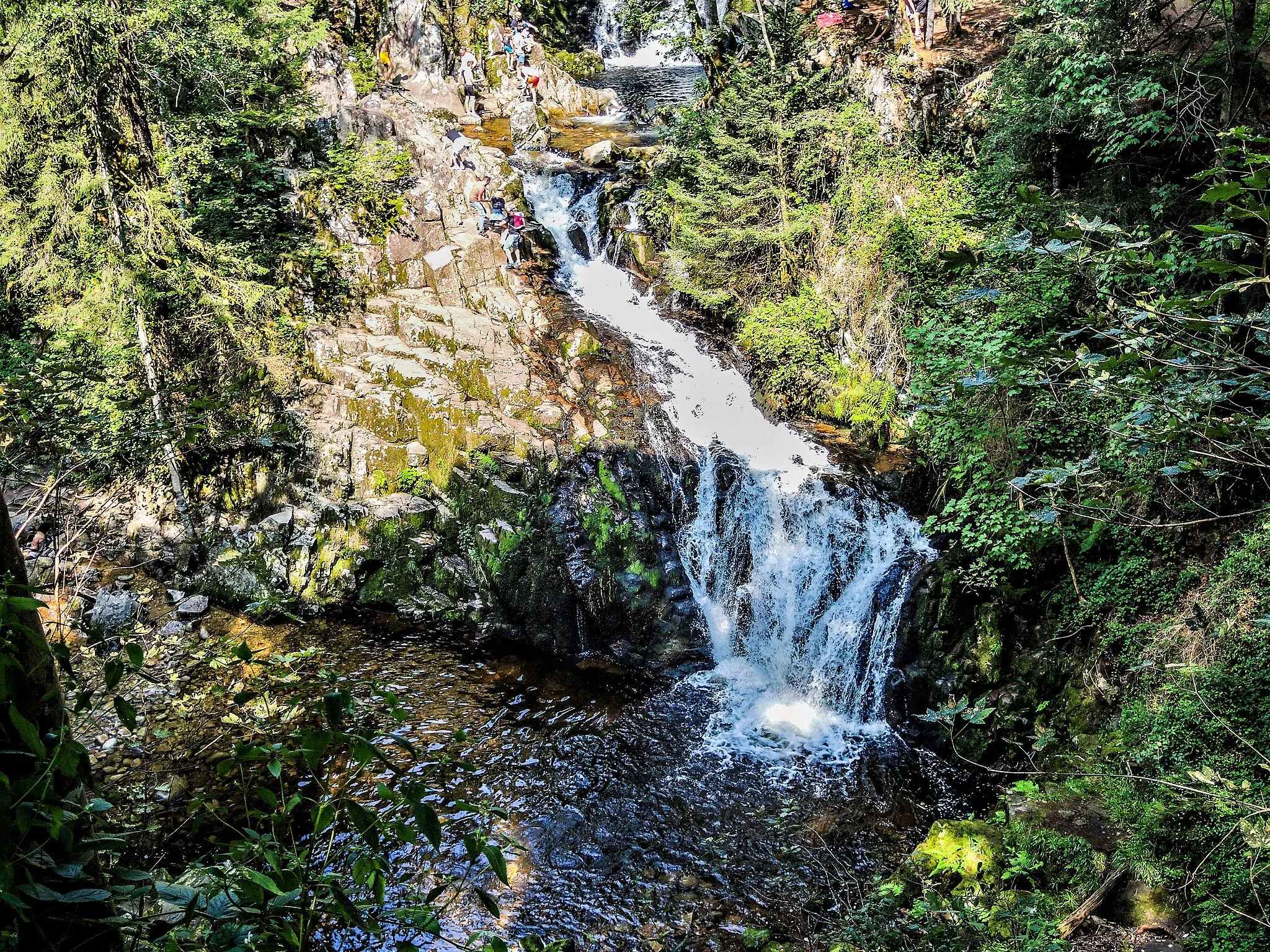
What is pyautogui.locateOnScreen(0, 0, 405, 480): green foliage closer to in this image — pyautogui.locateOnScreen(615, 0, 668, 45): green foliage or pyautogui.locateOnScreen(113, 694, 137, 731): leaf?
pyautogui.locateOnScreen(113, 694, 137, 731): leaf

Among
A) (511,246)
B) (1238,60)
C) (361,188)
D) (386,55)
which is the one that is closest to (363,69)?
(386,55)

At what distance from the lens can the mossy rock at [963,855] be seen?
629 centimetres

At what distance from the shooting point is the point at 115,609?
1023cm

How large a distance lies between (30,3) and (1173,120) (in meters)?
14.9

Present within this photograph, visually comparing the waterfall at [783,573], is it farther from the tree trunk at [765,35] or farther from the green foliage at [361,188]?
the green foliage at [361,188]

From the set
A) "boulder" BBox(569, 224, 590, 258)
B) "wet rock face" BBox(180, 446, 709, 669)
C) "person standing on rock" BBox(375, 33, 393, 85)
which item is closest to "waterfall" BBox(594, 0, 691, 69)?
"person standing on rock" BBox(375, 33, 393, 85)

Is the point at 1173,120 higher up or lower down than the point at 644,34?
lower down

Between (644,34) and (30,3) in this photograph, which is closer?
(30,3)

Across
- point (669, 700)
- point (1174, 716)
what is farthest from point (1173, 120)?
point (669, 700)

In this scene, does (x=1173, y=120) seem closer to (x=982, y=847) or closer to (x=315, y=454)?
(x=982, y=847)

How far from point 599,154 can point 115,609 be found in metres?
13.7

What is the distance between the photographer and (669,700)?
10141 millimetres

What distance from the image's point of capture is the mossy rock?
6289 millimetres

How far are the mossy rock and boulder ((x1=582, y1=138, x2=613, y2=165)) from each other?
50.1ft
